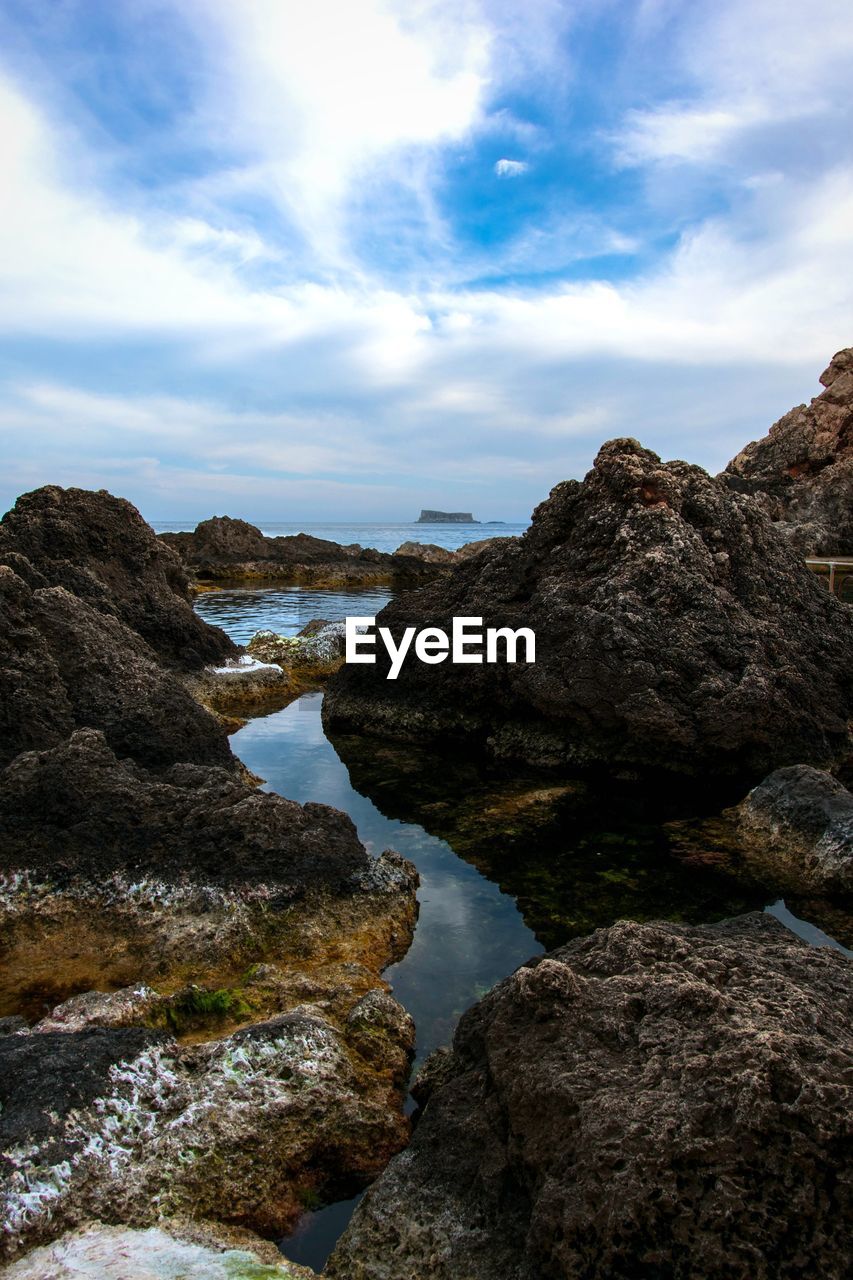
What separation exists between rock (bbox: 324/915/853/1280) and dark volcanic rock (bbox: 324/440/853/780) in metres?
5.64

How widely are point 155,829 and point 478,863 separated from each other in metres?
3.07

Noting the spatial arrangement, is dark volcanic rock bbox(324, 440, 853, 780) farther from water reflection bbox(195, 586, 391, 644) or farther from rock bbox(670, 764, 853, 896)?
water reflection bbox(195, 586, 391, 644)

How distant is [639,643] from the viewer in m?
10.4

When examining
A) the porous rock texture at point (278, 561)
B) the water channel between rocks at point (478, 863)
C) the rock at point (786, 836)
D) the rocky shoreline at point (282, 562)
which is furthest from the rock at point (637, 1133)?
the porous rock texture at point (278, 561)

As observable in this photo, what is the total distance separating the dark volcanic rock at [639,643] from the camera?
10070 millimetres

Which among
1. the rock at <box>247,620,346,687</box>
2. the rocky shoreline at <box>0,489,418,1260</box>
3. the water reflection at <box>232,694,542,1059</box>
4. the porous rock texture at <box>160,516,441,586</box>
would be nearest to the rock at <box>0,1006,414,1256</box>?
the rocky shoreline at <box>0,489,418,1260</box>

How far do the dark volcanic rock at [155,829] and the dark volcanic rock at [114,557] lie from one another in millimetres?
6899

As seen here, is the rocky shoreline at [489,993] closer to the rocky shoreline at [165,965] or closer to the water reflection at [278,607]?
the rocky shoreline at [165,965]

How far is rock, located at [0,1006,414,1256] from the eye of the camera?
3.52 m

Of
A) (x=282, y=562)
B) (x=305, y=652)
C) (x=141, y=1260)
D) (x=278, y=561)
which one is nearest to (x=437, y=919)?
(x=141, y=1260)

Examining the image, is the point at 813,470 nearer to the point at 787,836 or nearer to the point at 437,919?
the point at 787,836

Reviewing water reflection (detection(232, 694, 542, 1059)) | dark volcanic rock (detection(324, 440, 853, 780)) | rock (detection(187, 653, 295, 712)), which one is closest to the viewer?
water reflection (detection(232, 694, 542, 1059))

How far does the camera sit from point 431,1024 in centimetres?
562

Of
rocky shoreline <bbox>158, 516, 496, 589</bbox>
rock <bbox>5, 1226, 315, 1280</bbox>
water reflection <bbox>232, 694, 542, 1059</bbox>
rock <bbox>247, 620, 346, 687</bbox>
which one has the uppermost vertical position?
rocky shoreline <bbox>158, 516, 496, 589</bbox>
